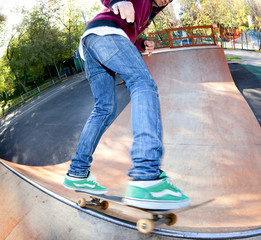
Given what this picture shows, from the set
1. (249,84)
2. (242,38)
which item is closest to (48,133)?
(249,84)

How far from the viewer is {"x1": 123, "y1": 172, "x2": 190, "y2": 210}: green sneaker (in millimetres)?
1005

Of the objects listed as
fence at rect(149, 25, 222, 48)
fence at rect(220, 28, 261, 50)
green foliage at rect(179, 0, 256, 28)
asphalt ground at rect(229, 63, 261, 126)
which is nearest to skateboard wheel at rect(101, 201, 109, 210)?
fence at rect(149, 25, 222, 48)

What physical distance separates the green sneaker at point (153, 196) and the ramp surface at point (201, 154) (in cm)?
15

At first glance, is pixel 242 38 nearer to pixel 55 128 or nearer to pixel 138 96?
pixel 55 128

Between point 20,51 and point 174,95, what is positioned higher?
point 20,51

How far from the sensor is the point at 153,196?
1.02 meters

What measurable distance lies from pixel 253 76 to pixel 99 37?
10504mm

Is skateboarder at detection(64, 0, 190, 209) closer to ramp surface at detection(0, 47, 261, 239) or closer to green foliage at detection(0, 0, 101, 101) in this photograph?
ramp surface at detection(0, 47, 261, 239)

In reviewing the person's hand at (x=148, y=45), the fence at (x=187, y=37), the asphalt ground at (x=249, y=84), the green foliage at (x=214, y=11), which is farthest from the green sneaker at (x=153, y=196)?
the green foliage at (x=214, y=11)

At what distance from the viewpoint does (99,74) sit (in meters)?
1.51

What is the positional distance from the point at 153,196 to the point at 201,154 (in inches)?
96.7

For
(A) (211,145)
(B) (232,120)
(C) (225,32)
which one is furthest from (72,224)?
(C) (225,32)

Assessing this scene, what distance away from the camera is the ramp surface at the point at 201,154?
141 cm

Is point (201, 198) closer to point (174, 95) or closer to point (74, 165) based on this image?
point (74, 165)
